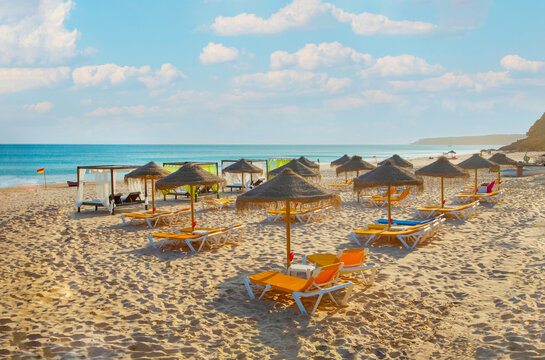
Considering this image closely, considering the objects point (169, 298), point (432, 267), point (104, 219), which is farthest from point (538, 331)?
point (104, 219)

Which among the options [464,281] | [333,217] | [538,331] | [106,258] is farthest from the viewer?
[333,217]

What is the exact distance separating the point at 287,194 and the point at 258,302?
4.85ft

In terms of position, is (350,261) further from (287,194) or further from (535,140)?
(535,140)

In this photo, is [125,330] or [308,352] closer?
[308,352]

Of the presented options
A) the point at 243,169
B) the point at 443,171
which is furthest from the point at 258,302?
the point at 243,169

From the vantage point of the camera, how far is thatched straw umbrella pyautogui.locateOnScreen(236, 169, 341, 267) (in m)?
5.58

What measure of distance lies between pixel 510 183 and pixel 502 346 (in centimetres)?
1696

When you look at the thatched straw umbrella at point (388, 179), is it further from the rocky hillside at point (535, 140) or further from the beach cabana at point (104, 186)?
the rocky hillside at point (535, 140)

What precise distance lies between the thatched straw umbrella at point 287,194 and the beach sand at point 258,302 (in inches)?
20.0

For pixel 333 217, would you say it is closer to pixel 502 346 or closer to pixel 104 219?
pixel 104 219

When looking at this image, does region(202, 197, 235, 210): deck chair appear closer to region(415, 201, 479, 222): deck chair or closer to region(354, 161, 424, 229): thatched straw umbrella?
region(354, 161, 424, 229): thatched straw umbrella

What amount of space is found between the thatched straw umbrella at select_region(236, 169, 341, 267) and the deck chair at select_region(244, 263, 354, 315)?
665mm

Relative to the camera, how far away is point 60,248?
25.8 feet

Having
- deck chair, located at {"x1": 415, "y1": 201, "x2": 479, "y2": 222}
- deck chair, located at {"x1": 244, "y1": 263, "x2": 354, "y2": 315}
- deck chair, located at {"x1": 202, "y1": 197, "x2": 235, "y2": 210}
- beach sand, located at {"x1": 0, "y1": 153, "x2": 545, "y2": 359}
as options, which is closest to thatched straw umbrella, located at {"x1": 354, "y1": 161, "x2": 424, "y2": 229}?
beach sand, located at {"x1": 0, "y1": 153, "x2": 545, "y2": 359}
